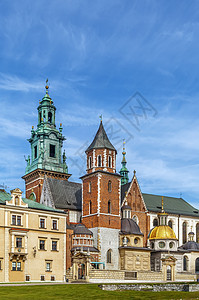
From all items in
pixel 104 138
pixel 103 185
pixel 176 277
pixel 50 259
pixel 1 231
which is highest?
pixel 104 138

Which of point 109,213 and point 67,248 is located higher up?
Answer: point 109,213

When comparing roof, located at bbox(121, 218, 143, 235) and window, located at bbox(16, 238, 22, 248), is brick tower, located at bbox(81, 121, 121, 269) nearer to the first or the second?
roof, located at bbox(121, 218, 143, 235)

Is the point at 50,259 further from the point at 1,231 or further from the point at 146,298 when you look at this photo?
the point at 146,298

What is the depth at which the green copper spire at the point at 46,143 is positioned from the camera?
86.4 meters

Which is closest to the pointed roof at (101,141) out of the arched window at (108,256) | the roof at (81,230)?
the roof at (81,230)

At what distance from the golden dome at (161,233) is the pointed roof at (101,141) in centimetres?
1765

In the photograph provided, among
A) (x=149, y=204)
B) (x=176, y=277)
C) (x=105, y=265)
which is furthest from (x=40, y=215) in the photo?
(x=149, y=204)

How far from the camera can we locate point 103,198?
229 ft

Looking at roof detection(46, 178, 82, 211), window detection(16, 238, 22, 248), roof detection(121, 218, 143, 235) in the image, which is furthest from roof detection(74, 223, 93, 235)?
window detection(16, 238, 22, 248)

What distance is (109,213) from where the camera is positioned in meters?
70.0

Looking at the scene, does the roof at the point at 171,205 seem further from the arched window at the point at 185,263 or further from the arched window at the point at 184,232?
the arched window at the point at 185,263

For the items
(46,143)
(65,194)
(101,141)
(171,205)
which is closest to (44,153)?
(46,143)

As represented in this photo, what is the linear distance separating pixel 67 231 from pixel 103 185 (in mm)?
9478

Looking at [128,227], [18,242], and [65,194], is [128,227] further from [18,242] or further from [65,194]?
[18,242]
